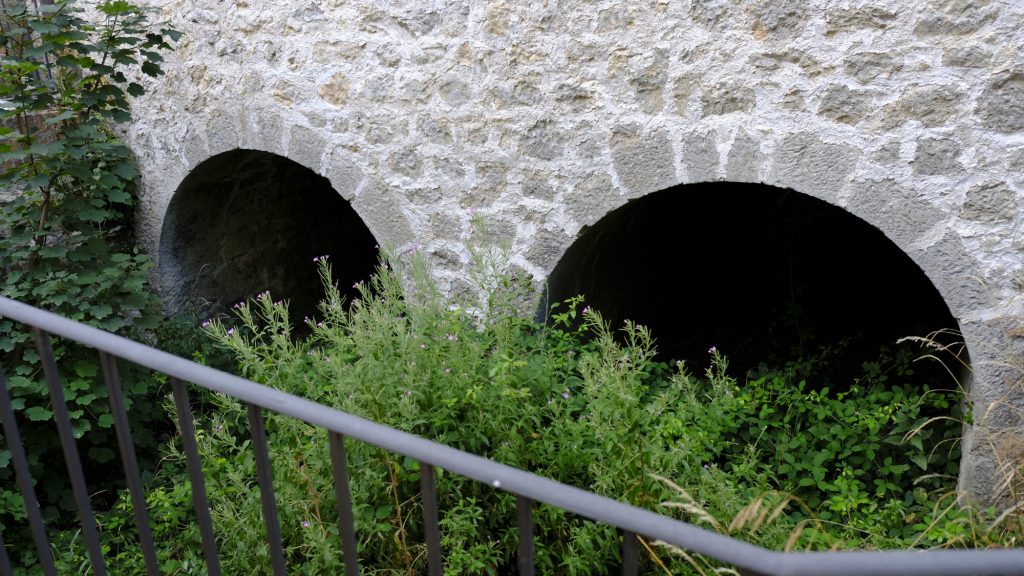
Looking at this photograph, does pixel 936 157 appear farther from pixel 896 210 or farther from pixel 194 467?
pixel 194 467

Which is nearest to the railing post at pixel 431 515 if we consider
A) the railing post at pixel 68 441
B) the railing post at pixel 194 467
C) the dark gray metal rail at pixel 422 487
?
the dark gray metal rail at pixel 422 487

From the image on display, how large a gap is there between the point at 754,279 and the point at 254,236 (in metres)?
3.79

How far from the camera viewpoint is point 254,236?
18.6 ft

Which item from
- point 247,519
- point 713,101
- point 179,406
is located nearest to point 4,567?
point 247,519

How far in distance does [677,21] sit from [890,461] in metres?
2.04

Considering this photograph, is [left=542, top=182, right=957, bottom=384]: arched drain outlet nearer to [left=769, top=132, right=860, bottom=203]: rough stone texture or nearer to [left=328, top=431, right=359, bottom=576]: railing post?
[left=769, top=132, right=860, bottom=203]: rough stone texture

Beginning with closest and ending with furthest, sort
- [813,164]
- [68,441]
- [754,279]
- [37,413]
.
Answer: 1. [68,441]
2. [813,164]
3. [37,413]
4. [754,279]

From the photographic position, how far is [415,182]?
3.95 meters

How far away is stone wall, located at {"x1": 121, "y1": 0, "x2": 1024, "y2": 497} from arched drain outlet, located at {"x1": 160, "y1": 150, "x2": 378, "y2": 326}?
2.09ft

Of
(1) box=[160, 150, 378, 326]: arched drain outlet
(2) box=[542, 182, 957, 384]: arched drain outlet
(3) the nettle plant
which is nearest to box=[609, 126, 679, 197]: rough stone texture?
(2) box=[542, 182, 957, 384]: arched drain outlet

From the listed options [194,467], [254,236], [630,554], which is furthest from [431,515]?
[254,236]

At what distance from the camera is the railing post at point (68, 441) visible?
5.35ft

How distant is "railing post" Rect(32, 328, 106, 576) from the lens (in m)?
1.63

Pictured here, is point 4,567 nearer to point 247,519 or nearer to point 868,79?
point 247,519
